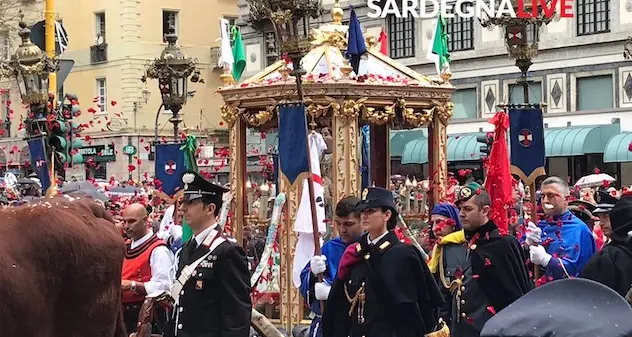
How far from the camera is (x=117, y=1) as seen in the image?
149 feet

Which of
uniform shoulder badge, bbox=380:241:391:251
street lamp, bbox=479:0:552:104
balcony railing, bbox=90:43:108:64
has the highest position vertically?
balcony railing, bbox=90:43:108:64

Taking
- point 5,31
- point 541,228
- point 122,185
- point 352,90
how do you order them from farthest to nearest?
point 5,31 → point 122,185 → point 352,90 → point 541,228

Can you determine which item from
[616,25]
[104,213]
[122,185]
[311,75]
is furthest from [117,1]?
[104,213]

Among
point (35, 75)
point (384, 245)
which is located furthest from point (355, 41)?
point (384, 245)

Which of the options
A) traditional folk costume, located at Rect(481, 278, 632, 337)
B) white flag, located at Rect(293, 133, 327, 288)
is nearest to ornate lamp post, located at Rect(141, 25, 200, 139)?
white flag, located at Rect(293, 133, 327, 288)

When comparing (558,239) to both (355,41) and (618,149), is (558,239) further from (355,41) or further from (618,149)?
(618,149)

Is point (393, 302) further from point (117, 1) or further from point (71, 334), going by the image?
point (117, 1)

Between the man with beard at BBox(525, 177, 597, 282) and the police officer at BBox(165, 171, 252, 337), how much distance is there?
2865 millimetres

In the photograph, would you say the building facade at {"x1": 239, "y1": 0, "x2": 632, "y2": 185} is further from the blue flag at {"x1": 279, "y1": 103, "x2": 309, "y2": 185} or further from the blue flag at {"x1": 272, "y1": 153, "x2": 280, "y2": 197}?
the blue flag at {"x1": 279, "y1": 103, "x2": 309, "y2": 185}

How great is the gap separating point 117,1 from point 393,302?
→ 128 ft

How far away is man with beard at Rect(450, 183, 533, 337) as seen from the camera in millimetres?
8234

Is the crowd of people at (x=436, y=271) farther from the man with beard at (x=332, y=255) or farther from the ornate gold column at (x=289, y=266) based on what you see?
the ornate gold column at (x=289, y=266)

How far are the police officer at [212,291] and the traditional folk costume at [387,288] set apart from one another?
872 millimetres

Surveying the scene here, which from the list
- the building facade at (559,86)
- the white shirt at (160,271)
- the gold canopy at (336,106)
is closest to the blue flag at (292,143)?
the gold canopy at (336,106)
